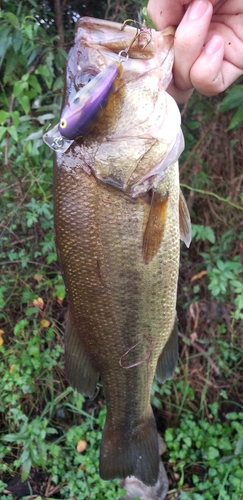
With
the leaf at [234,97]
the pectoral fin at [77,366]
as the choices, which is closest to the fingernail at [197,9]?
the leaf at [234,97]

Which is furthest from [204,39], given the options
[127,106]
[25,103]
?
[25,103]

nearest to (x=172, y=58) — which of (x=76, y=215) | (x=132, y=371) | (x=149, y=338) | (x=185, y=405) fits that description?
(x=76, y=215)

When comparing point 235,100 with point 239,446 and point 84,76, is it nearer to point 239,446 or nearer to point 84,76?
point 84,76

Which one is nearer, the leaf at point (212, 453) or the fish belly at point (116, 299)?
the fish belly at point (116, 299)

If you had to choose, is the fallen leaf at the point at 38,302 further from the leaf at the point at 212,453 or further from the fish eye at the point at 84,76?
the fish eye at the point at 84,76

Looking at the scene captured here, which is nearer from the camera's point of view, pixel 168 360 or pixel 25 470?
pixel 168 360

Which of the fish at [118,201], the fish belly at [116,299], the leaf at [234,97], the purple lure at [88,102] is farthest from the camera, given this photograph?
the leaf at [234,97]
